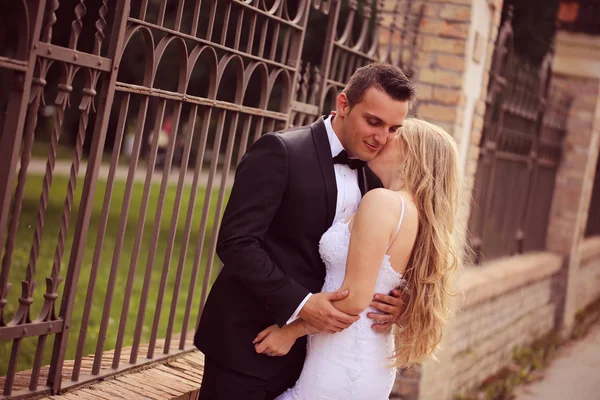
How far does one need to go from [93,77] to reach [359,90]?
0.89 metres

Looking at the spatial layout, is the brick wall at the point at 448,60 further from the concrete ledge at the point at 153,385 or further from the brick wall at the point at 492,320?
the concrete ledge at the point at 153,385

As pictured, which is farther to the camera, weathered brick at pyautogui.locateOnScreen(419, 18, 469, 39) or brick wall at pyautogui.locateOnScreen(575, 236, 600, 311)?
brick wall at pyautogui.locateOnScreen(575, 236, 600, 311)

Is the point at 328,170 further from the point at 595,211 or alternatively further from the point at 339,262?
the point at 595,211

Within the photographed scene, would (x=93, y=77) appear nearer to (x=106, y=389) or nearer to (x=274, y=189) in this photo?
(x=274, y=189)

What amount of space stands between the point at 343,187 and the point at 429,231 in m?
0.34

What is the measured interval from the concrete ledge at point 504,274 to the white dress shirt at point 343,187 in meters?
3.21

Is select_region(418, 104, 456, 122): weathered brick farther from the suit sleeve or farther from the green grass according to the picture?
the suit sleeve

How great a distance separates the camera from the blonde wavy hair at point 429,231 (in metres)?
2.86

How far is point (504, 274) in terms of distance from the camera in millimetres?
7816

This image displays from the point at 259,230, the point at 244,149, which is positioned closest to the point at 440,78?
the point at 244,149

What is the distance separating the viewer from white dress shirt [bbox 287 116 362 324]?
9.64 feet

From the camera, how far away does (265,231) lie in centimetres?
274

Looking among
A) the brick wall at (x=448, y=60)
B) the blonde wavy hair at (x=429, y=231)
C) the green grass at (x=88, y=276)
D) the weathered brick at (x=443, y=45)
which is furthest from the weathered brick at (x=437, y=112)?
the blonde wavy hair at (x=429, y=231)

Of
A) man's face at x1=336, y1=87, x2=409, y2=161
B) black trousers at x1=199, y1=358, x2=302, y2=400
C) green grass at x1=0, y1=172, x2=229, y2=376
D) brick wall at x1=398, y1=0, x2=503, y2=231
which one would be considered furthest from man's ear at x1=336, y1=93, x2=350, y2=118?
brick wall at x1=398, y1=0, x2=503, y2=231
